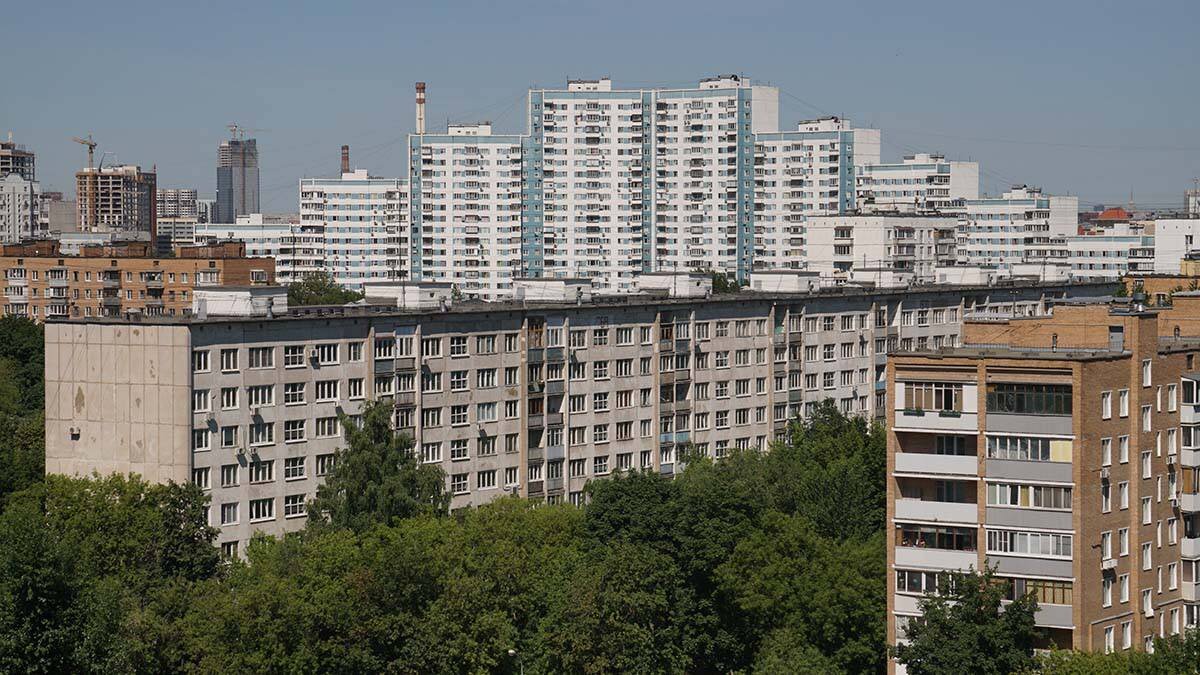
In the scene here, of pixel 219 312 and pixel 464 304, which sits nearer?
pixel 219 312

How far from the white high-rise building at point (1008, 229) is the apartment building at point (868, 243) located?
890 inches

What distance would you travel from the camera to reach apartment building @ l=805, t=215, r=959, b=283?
159125 mm

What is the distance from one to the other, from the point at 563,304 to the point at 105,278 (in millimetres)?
83150

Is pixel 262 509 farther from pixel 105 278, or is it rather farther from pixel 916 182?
pixel 916 182

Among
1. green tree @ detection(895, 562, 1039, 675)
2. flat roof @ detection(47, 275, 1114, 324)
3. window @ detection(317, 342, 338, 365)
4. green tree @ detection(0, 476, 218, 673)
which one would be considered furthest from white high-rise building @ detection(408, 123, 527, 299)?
green tree @ detection(895, 562, 1039, 675)

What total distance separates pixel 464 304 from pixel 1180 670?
41921 mm

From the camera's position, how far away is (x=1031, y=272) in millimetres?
131250

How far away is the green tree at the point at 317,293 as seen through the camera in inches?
6603

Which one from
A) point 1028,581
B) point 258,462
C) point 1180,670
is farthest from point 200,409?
point 1180,670

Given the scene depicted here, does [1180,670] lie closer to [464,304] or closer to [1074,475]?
[1074,475]

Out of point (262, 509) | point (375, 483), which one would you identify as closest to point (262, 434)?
point (262, 509)

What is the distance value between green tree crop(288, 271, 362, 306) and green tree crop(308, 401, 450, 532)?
9693cm

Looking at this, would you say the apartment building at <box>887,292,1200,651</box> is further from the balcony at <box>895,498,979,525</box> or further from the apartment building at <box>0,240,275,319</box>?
the apartment building at <box>0,240,275,319</box>

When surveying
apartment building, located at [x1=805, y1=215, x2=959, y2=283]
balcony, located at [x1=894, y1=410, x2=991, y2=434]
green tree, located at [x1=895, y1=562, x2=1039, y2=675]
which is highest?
apartment building, located at [x1=805, y1=215, x2=959, y2=283]
